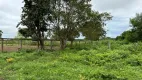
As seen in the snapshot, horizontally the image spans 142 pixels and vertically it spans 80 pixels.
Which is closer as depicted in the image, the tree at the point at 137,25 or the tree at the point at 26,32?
the tree at the point at 26,32

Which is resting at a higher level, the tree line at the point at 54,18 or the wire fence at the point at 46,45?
the tree line at the point at 54,18

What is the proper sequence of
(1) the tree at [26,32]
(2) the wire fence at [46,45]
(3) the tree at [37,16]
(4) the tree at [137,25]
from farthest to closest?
(4) the tree at [137,25]
(2) the wire fence at [46,45]
(1) the tree at [26,32]
(3) the tree at [37,16]

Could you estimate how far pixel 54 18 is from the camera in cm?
2231

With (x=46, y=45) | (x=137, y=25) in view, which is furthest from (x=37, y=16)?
(x=137, y=25)

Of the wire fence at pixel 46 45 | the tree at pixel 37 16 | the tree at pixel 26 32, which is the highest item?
the tree at pixel 37 16

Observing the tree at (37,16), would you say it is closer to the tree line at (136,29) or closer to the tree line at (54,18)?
the tree line at (54,18)

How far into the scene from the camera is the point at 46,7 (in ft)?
70.3

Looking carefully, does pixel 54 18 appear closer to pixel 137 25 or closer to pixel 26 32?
pixel 26 32

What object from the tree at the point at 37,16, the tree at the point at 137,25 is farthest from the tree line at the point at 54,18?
the tree at the point at 137,25

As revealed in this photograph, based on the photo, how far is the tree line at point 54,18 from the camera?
851 inches

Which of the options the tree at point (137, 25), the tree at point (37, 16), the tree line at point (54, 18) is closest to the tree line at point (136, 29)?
the tree at point (137, 25)

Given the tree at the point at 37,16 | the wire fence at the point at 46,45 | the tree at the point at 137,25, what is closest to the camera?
the tree at the point at 37,16

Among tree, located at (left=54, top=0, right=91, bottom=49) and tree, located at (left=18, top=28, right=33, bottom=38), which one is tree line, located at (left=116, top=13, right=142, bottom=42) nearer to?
tree, located at (left=54, top=0, right=91, bottom=49)

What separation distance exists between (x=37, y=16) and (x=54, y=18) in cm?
165
